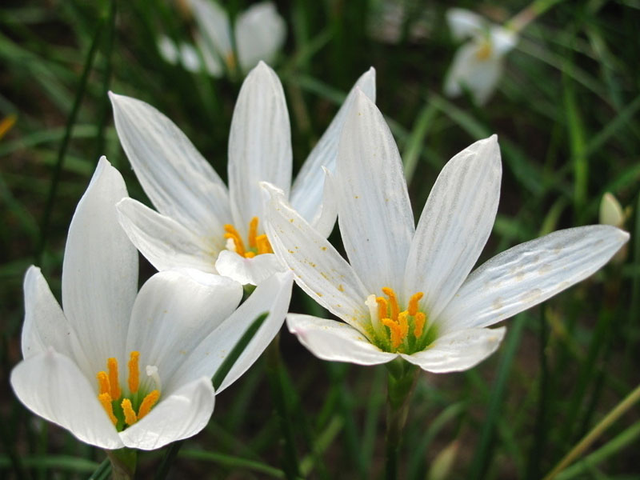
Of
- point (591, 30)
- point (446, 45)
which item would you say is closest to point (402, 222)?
point (591, 30)

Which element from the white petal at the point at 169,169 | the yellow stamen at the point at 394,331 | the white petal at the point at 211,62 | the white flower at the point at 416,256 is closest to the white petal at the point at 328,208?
the white flower at the point at 416,256

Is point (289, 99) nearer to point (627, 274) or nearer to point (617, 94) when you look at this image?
point (617, 94)

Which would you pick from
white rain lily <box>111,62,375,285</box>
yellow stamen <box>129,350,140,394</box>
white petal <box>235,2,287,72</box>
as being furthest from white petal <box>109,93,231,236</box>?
white petal <box>235,2,287,72</box>

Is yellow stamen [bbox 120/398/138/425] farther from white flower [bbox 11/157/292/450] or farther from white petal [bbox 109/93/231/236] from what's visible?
white petal [bbox 109/93/231/236]

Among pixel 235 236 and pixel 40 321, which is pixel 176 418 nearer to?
pixel 40 321

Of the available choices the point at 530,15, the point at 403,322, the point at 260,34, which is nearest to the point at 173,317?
the point at 403,322

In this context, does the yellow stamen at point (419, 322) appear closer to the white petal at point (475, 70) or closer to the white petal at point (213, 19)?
the white petal at point (475, 70)
